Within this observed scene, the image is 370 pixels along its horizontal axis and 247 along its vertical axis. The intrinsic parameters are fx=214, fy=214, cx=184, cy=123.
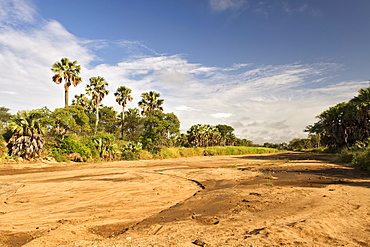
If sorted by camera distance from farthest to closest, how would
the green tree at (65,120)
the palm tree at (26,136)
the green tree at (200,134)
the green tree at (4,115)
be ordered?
the green tree at (200,134) < the green tree at (4,115) < the green tree at (65,120) < the palm tree at (26,136)

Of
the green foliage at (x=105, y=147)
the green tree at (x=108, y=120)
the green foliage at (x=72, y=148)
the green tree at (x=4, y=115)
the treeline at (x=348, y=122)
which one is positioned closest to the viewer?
the green foliage at (x=72, y=148)

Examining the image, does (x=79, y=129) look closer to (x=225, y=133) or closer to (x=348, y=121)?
(x=348, y=121)

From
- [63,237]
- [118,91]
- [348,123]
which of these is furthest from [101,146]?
[348,123]

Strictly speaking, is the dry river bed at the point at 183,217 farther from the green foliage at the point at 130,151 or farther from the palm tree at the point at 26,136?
the green foliage at the point at 130,151

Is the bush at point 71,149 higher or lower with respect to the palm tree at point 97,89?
lower

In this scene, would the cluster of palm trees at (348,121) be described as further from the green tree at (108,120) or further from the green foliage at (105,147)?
the green tree at (108,120)

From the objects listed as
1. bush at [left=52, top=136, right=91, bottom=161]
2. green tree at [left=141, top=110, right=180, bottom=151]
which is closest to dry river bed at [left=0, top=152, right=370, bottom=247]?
bush at [left=52, top=136, right=91, bottom=161]

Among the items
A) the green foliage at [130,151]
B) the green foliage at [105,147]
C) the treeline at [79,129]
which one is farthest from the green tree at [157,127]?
the green foliage at [105,147]

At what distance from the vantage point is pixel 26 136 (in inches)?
882

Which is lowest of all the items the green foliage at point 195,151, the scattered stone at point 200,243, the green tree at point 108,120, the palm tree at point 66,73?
the green foliage at point 195,151

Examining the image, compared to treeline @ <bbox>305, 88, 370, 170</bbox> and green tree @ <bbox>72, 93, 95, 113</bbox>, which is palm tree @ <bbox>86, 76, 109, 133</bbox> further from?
treeline @ <bbox>305, 88, 370, 170</bbox>

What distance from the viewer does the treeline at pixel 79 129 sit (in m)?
22.6

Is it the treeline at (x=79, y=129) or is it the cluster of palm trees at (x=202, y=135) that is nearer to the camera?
the treeline at (x=79, y=129)

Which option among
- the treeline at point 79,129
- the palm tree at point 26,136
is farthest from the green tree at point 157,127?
the palm tree at point 26,136
